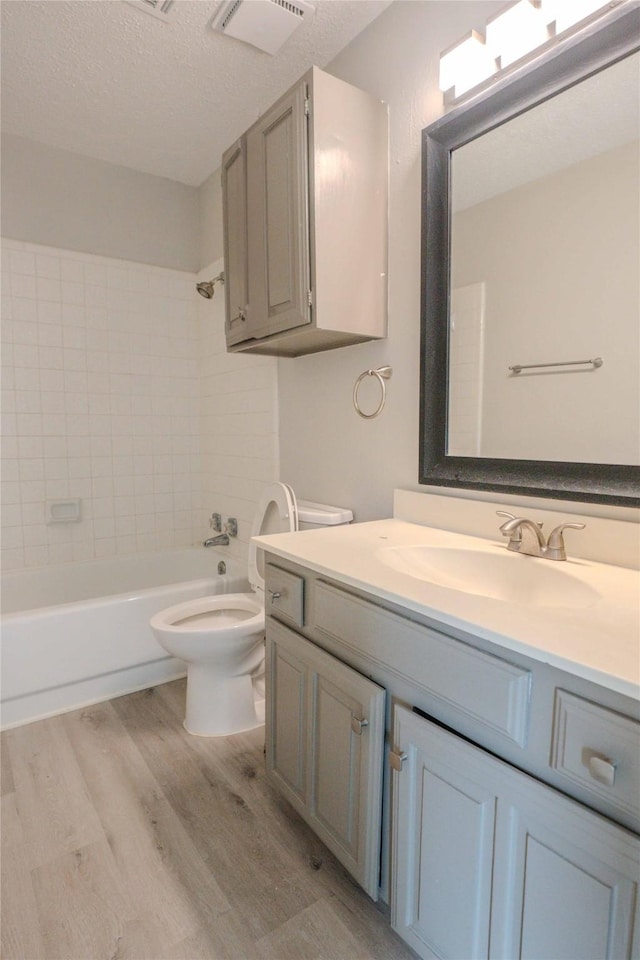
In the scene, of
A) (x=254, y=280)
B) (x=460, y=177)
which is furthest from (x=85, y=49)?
(x=460, y=177)

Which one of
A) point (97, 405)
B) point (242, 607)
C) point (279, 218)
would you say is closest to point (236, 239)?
point (279, 218)

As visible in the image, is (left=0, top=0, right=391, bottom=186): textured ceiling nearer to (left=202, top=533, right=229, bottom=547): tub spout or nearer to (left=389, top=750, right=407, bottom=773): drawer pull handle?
(left=202, top=533, right=229, bottom=547): tub spout

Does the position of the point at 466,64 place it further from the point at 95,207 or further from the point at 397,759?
the point at 95,207

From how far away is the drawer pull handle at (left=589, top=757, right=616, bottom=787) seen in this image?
64cm

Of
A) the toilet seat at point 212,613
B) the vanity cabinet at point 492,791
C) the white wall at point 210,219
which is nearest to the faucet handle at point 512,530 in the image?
the vanity cabinet at point 492,791

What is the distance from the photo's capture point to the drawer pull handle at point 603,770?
639mm

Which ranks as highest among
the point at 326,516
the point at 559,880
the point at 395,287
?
the point at 395,287

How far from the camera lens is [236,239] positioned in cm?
192

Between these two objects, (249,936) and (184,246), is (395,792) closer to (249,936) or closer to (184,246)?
(249,936)

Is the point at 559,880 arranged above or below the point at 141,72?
below

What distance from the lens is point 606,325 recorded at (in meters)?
1.14

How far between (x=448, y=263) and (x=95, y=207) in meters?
2.12

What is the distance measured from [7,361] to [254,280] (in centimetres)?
149

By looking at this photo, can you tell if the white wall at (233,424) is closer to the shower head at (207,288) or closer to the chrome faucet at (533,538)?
the shower head at (207,288)
